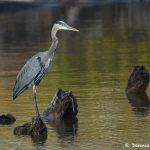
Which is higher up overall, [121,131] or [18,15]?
[18,15]

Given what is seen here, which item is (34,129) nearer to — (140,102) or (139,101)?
(140,102)

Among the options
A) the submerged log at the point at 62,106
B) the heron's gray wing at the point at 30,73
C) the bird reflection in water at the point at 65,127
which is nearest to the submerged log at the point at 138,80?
the submerged log at the point at 62,106

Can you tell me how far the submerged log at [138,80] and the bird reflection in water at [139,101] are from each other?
174 millimetres

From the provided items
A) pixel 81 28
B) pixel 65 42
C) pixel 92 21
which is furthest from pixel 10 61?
pixel 92 21

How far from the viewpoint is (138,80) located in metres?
26.2

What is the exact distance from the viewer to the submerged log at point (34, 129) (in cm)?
2033

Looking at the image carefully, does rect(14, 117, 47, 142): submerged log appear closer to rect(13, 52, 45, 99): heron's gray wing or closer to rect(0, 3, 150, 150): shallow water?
rect(0, 3, 150, 150): shallow water

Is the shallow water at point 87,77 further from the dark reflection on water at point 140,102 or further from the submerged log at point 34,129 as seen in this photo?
the submerged log at point 34,129

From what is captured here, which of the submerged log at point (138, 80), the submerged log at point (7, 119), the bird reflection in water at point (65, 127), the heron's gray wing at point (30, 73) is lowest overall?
the bird reflection in water at point (65, 127)

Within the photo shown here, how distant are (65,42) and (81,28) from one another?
32.9 ft

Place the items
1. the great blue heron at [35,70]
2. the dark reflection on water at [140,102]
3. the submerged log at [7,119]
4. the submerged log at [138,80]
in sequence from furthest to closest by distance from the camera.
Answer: the submerged log at [138,80], the dark reflection on water at [140,102], the submerged log at [7,119], the great blue heron at [35,70]

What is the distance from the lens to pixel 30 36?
51469 millimetres

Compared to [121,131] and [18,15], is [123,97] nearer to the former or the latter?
[121,131]

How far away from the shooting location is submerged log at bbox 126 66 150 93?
26.1 meters
